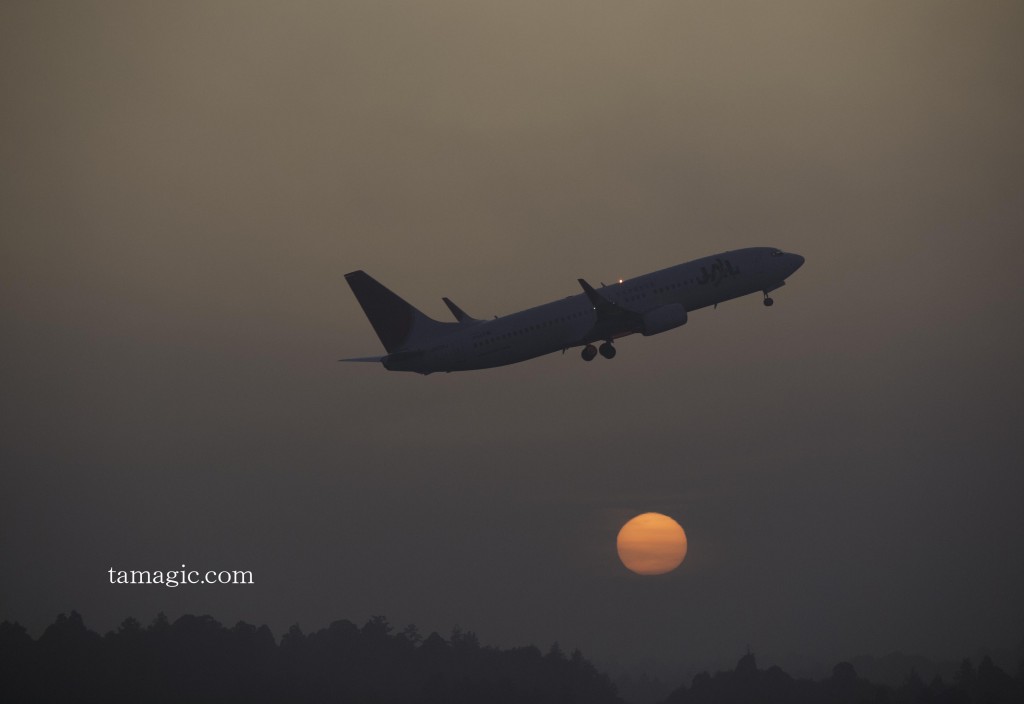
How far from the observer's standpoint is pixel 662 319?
120 meters

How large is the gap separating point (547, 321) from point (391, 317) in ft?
43.5

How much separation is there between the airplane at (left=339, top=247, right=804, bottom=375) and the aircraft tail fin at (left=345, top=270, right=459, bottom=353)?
3.2 inches

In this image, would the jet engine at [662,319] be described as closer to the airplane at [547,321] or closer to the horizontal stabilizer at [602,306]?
the airplane at [547,321]

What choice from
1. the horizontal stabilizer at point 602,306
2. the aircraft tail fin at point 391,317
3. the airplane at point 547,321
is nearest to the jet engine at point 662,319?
the airplane at point 547,321

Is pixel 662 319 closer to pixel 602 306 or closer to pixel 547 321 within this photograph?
pixel 602 306

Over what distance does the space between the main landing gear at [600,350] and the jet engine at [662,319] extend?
301 cm

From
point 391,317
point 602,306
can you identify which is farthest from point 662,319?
point 391,317

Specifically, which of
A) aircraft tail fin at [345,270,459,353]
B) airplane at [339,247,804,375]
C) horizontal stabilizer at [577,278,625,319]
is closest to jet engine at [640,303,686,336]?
airplane at [339,247,804,375]

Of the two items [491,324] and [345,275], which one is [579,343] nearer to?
[491,324]

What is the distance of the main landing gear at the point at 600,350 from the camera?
12075 cm

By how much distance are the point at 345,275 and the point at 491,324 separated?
14.4 m

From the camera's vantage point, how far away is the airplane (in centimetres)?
11506

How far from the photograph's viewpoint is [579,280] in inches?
4471

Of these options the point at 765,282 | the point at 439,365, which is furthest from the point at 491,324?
the point at 765,282
